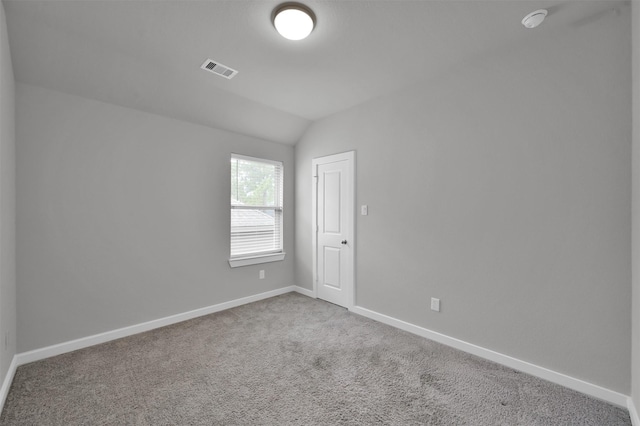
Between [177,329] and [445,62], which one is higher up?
[445,62]

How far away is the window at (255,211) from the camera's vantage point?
3.88 metres

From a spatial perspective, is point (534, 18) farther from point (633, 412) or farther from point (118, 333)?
point (118, 333)

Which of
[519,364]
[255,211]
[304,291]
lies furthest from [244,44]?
[519,364]

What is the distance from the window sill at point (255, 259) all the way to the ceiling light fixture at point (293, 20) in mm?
2768

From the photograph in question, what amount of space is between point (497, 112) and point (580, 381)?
2.18 m

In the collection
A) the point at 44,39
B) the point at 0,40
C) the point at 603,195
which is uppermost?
the point at 44,39

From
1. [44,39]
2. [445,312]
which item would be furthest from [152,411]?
[44,39]

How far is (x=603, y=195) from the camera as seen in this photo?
6.45 ft

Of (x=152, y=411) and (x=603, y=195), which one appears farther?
(x=603, y=195)

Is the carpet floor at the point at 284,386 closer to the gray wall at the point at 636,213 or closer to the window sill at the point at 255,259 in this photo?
the gray wall at the point at 636,213

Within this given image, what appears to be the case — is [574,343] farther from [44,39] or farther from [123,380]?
[44,39]

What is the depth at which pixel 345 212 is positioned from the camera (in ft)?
12.2

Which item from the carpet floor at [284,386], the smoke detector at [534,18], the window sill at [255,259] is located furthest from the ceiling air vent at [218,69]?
the carpet floor at [284,386]

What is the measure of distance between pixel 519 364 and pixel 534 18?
2.64 metres
